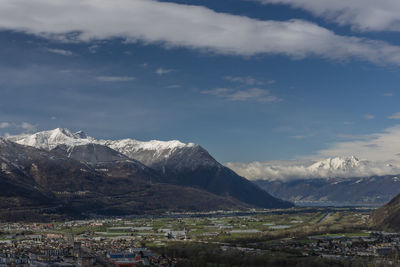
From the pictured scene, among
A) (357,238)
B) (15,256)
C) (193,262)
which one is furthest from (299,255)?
(15,256)

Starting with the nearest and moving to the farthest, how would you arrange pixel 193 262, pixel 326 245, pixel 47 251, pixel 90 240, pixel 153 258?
pixel 193 262
pixel 153 258
pixel 47 251
pixel 326 245
pixel 90 240

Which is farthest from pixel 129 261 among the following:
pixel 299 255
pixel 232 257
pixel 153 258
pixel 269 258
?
pixel 299 255

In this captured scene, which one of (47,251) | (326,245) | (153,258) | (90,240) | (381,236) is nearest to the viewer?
(153,258)

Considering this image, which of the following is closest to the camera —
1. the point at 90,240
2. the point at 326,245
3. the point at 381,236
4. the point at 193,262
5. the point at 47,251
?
the point at 193,262

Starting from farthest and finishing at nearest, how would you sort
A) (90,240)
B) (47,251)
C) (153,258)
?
(90,240) < (47,251) < (153,258)

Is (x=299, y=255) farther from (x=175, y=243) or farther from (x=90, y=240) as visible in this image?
(x=90, y=240)

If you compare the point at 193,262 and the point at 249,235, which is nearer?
the point at 193,262

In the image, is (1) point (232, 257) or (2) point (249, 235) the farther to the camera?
(2) point (249, 235)

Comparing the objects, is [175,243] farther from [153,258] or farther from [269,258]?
[269,258]
